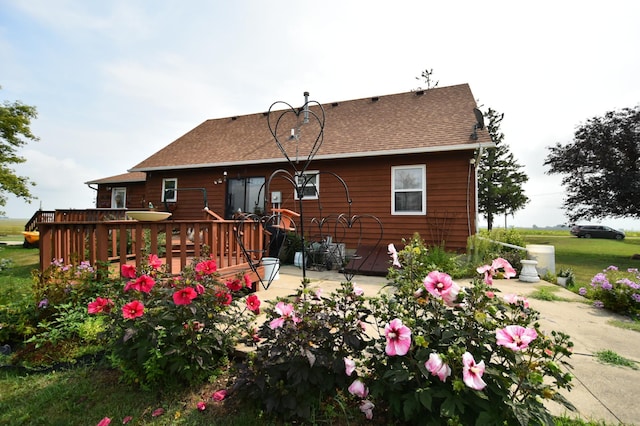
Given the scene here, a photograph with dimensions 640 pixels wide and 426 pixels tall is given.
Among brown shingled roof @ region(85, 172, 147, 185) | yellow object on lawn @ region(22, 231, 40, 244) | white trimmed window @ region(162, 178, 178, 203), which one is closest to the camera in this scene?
white trimmed window @ region(162, 178, 178, 203)

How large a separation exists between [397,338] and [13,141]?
23375 mm

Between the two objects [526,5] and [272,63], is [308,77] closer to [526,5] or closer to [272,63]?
[272,63]

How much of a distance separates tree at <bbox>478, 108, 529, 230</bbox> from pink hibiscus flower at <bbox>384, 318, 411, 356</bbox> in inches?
952

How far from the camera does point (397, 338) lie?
1.25 m

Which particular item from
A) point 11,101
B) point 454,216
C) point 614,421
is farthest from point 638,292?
point 11,101

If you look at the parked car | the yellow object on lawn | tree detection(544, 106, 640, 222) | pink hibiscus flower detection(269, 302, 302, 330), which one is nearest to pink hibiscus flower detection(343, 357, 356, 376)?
pink hibiscus flower detection(269, 302, 302, 330)

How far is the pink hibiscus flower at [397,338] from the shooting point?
1.22m

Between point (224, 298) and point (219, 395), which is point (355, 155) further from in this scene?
point (219, 395)

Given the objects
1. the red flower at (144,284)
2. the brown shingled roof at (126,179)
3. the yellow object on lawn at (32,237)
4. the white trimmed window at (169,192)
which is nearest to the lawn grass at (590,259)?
the red flower at (144,284)

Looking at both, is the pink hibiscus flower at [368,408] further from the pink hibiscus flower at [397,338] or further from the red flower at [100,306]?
the red flower at [100,306]

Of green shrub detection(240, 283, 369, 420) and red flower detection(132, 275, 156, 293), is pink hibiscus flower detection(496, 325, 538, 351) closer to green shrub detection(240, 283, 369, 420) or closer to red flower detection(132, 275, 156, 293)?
green shrub detection(240, 283, 369, 420)

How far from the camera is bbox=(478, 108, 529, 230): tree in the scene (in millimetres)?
22344

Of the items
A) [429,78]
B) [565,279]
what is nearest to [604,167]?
[429,78]

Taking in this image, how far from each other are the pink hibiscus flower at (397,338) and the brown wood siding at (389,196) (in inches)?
198
